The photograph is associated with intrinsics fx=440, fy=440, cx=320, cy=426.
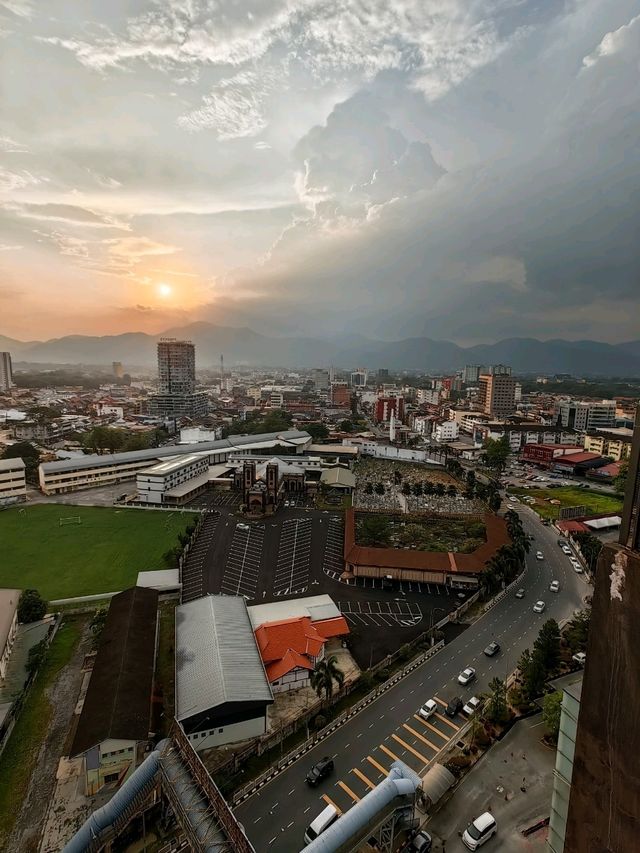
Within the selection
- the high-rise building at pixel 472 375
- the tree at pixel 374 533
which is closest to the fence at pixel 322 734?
the tree at pixel 374 533

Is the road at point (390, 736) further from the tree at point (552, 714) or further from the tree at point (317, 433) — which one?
the tree at point (317, 433)

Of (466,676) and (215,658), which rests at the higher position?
(215,658)

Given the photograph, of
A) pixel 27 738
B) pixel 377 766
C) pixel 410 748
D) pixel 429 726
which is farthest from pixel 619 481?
pixel 27 738

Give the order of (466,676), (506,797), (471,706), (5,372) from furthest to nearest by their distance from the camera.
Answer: (5,372)
(466,676)
(471,706)
(506,797)

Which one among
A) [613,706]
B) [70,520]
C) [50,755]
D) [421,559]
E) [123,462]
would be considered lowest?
[50,755]

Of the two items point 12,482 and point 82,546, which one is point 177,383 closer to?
point 12,482

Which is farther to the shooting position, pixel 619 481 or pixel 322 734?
pixel 619 481

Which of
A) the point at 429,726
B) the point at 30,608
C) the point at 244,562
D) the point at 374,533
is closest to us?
the point at 429,726

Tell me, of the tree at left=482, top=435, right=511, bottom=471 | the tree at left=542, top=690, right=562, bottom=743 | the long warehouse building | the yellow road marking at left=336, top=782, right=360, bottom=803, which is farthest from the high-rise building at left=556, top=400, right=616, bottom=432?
the yellow road marking at left=336, top=782, right=360, bottom=803

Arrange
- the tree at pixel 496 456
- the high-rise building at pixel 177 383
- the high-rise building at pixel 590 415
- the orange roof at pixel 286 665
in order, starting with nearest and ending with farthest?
the orange roof at pixel 286 665
the tree at pixel 496 456
the high-rise building at pixel 590 415
the high-rise building at pixel 177 383
